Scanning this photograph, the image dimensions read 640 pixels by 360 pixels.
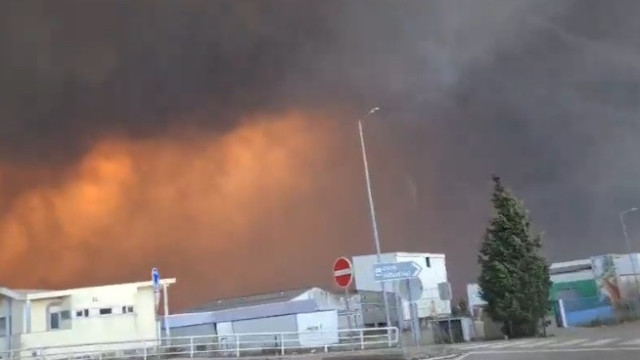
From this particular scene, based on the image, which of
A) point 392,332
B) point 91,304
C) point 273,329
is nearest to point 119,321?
point 91,304

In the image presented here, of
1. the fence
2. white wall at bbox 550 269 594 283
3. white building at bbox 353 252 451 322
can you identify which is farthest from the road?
white wall at bbox 550 269 594 283

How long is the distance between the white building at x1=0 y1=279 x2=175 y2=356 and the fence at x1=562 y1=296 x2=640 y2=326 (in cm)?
3198

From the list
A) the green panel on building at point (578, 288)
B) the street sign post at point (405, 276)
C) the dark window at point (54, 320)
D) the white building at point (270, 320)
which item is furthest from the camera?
the green panel on building at point (578, 288)

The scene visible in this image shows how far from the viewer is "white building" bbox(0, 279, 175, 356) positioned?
39281 mm

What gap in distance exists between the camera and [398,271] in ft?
61.9

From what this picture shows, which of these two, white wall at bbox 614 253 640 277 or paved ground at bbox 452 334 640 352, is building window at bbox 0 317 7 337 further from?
white wall at bbox 614 253 640 277

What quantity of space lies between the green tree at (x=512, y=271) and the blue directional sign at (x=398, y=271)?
19.9 meters

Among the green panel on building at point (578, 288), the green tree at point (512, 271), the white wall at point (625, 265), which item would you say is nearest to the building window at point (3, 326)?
the green tree at point (512, 271)

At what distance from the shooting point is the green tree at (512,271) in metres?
36.8

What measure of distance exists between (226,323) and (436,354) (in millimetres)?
27498

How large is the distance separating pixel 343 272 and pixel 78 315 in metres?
26.8

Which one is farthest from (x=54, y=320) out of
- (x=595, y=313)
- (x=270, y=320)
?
(x=595, y=313)

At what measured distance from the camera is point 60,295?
133 ft

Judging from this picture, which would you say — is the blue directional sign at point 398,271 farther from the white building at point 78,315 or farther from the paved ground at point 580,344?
the white building at point 78,315
